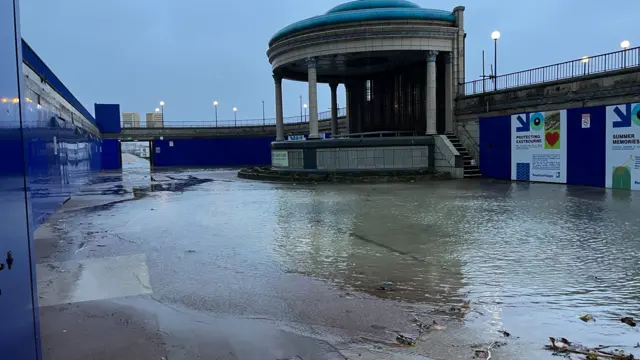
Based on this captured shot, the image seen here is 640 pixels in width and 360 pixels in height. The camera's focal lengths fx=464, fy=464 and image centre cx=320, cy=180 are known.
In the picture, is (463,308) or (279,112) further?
(279,112)

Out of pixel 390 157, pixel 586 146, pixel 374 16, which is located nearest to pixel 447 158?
pixel 390 157

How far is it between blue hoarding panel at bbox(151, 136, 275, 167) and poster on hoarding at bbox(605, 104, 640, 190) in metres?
41.6

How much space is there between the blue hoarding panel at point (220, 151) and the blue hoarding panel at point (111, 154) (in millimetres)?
4809

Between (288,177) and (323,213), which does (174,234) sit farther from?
(288,177)

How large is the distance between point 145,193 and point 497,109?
1743cm

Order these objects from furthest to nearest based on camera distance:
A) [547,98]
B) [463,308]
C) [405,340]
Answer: [547,98], [463,308], [405,340]

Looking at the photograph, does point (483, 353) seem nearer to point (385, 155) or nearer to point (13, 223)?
point (13, 223)

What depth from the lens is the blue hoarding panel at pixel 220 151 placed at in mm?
55875

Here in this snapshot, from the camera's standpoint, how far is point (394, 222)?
35.7ft

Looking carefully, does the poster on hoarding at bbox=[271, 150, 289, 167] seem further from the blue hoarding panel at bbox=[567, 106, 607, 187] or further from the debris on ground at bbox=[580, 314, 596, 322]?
the debris on ground at bbox=[580, 314, 596, 322]

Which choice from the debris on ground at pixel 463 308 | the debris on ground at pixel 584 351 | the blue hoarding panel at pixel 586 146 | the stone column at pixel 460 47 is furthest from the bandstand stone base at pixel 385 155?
the debris on ground at pixel 584 351

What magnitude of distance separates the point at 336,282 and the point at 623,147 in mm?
16146

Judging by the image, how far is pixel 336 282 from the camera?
20.9 ft

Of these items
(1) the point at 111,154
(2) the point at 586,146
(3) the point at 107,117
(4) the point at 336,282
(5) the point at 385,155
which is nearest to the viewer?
(4) the point at 336,282
